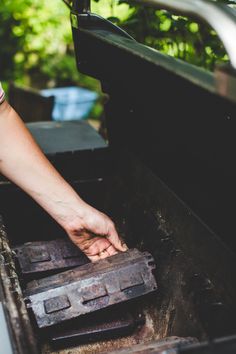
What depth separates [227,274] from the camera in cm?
162

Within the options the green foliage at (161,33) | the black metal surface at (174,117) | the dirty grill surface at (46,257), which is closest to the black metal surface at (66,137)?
the black metal surface at (174,117)

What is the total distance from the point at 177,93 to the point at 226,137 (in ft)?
0.76

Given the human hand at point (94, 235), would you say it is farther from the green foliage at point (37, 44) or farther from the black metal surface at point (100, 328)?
the green foliage at point (37, 44)

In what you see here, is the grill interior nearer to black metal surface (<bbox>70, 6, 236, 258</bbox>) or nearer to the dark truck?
the dark truck

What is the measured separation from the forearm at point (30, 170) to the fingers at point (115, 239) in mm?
177

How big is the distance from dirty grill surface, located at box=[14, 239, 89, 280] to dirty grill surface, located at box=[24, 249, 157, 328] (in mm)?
243

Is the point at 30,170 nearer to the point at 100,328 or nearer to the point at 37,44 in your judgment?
the point at 100,328

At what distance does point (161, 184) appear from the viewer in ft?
6.91

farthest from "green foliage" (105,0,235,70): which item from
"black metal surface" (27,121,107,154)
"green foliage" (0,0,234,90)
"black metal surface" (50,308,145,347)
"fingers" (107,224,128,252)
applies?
"green foliage" (0,0,234,90)

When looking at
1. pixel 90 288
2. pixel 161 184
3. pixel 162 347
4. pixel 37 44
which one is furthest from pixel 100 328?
→ pixel 37 44

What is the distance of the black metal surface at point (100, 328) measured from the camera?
2.01m

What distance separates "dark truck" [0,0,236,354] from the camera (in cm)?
136

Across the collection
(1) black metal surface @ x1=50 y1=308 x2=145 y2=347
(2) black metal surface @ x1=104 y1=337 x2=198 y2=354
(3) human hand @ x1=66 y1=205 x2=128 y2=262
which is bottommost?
(1) black metal surface @ x1=50 y1=308 x2=145 y2=347

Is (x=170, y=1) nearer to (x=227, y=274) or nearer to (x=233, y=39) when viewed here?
(x=233, y=39)
